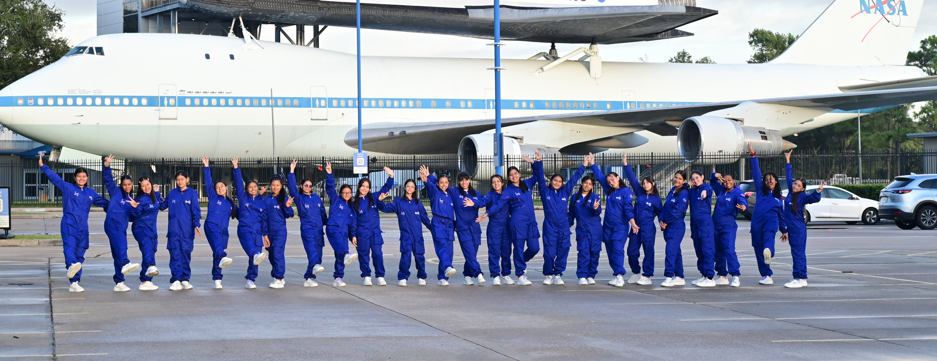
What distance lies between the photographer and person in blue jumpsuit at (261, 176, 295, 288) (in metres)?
11.8

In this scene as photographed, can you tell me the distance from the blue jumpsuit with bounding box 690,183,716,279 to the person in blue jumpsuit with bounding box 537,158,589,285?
1.60 metres

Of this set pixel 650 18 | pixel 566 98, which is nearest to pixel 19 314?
pixel 566 98

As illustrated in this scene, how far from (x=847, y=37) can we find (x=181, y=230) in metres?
31.1

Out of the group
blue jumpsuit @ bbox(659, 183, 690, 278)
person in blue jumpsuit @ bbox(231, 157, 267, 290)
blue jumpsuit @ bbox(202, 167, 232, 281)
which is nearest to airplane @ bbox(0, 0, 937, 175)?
blue jumpsuit @ bbox(659, 183, 690, 278)

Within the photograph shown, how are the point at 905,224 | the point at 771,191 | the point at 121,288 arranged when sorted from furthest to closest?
the point at 905,224 < the point at 771,191 < the point at 121,288

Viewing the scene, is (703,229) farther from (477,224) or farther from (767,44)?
(767,44)

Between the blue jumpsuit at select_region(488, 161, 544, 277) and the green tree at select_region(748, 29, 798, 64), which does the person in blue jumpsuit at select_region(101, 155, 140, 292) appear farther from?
the green tree at select_region(748, 29, 798, 64)

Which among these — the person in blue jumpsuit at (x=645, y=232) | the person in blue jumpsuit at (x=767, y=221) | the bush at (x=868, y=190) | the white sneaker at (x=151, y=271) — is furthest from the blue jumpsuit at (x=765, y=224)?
the bush at (x=868, y=190)

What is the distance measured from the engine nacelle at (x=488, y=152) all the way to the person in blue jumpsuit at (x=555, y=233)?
14028mm

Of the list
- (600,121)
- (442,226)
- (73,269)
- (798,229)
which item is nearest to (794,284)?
(798,229)

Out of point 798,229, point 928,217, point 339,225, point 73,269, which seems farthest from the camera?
point 928,217

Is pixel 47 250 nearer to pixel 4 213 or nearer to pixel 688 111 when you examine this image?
pixel 4 213

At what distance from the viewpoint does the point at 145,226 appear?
11.8m

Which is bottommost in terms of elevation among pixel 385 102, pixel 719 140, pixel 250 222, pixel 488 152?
pixel 250 222
